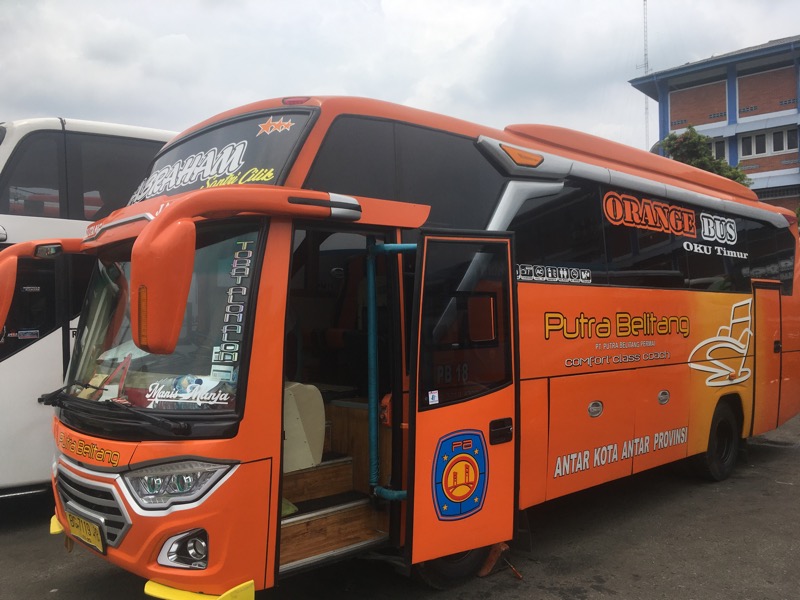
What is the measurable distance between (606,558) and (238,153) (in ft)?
13.9

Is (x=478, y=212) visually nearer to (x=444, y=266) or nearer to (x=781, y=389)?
(x=444, y=266)

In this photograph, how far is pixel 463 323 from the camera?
4.46 m

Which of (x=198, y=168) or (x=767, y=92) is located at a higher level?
(x=767, y=92)

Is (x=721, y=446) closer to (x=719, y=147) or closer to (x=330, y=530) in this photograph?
(x=330, y=530)

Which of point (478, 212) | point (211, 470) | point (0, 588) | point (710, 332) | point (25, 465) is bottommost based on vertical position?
point (0, 588)

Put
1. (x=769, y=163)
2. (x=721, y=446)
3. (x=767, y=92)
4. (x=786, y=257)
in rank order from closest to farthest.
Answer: (x=721, y=446), (x=786, y=257), (x=769, y=163), (x=767, y=92)

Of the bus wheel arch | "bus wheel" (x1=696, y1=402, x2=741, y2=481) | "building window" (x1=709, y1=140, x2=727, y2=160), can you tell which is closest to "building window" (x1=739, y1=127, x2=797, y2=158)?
"building window" (x1=709, y1=140, x2=727, y2=160)

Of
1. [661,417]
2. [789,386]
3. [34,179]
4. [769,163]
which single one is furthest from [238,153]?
[769,163]

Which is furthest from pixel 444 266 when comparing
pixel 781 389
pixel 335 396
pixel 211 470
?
pixel 781 389

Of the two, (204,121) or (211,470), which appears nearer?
(211,470)

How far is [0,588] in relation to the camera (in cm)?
493

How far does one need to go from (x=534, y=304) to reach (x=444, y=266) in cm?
118

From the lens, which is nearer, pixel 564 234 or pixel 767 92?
pixel 564 234

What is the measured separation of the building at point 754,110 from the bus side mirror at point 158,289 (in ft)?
118
